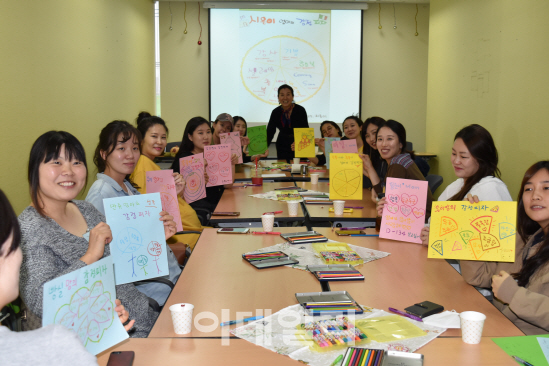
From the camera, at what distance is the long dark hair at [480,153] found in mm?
2516

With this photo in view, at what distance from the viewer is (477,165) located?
2559 millimetres

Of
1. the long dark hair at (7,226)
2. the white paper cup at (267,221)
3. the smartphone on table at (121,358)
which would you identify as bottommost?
the smartphone on table at (121,358)

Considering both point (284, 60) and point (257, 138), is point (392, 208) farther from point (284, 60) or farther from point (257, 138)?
point (284, 60)

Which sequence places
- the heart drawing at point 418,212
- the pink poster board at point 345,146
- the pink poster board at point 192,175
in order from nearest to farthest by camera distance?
the heart drawing at point 418,212 → the pink poster board at point 192,175 → the pink poster board at point 345,146

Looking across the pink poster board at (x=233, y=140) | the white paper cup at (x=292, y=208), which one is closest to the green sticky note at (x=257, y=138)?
the pink poster board at (x=233, y=140)

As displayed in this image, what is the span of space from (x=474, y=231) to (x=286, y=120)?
475cm

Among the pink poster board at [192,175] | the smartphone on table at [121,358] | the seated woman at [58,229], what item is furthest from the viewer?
the pink poster board at [192,175]

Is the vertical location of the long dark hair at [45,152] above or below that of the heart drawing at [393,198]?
above

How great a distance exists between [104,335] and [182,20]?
24.0ft

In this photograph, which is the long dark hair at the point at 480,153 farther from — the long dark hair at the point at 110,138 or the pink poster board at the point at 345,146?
the pink poster board at the point at 345,146

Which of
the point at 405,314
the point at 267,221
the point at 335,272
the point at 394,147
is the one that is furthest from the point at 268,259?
the point at 394,147

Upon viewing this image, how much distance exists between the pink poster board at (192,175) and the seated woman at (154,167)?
0.25 metres

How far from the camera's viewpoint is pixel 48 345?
821 millimetres

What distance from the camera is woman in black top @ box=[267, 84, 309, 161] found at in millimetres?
6351
